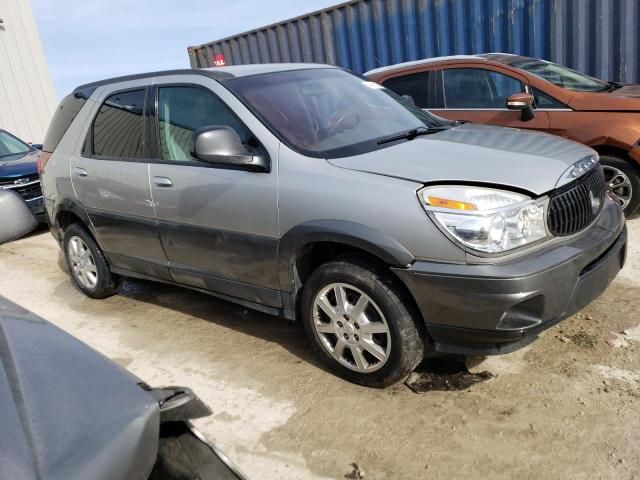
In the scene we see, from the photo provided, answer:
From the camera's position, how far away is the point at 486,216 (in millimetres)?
2535

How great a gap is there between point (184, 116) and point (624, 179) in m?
3.83

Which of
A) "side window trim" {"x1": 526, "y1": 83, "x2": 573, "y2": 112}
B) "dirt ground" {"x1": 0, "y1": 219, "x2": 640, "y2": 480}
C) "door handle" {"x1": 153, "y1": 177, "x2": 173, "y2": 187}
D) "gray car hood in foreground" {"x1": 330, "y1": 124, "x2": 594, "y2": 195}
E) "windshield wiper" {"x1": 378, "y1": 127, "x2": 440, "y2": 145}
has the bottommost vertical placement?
"dirt ground" {"x1": 0, "y1": 219, "x2": 640, "y2": 480}

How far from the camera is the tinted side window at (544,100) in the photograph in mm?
5233

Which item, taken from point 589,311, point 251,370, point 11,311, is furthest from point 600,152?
point 11,311

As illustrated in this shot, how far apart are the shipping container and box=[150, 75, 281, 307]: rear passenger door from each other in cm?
560

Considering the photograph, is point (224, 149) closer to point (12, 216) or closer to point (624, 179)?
point (12, 216)

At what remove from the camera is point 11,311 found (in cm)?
185

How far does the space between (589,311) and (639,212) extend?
2.28m

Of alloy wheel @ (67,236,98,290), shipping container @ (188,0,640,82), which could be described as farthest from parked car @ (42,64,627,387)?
shipping container @ (188,0,640,82)

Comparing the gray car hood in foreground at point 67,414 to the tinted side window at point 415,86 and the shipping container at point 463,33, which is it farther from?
the shipping container at point 463,33

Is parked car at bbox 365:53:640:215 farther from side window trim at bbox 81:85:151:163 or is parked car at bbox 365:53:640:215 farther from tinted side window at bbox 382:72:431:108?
side window trim at bbox 81:85:151:163

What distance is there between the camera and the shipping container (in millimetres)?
7125

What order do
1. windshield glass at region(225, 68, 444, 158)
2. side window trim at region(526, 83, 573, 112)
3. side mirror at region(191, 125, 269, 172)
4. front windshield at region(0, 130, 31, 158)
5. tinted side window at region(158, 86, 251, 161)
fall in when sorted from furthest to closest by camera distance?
front windshield at region(0, 130, 31, 158)
side window trim at region(526, 83, 573, 112)
tinted side window at region(158, 86, 251, 161)
windshield glass at region(225, 68, 444, 158)
side mirror at region(191, 125, 269, 172)

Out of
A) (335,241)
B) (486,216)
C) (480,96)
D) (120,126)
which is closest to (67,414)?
(335,241)
